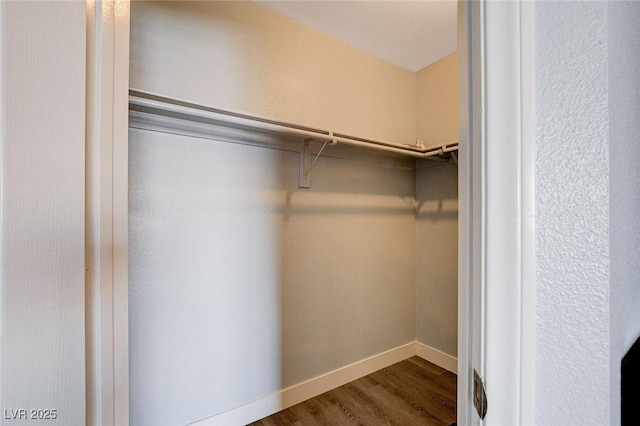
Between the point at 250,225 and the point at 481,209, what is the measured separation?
1397 mm

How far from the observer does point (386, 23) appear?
1.83 m

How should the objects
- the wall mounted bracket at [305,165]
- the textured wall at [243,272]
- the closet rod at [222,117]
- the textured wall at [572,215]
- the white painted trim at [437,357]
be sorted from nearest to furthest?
the textured wall at [572,215] → the closet rod at [222,117] → the textured wall at [243,272] → the wall mounted bracket at [305,165] → the white painted trim at [437,357]

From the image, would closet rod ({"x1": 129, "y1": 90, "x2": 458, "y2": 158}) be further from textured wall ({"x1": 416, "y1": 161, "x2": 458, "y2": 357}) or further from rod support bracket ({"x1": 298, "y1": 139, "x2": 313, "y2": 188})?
textured wall ({"x1": 416, "y1": 161, "x2": 458, "y2": 357})

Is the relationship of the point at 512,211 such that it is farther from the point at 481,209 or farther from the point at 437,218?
the point at 437,218

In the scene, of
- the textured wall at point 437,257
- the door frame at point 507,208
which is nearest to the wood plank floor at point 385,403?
the textured wall at point 437,257

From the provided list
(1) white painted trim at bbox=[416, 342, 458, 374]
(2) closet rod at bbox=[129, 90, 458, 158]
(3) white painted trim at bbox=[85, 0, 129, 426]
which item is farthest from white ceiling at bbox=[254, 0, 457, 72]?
(1) white painted trim at bbox=[416, 342, 458, 374]

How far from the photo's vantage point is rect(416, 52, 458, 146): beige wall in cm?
215

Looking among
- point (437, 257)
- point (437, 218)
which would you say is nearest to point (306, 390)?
point (437, 257)

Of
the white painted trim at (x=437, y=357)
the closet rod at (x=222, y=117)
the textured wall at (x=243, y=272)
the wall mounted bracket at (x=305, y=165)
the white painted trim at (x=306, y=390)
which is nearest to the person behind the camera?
the closet rod at (x=222, y=117)

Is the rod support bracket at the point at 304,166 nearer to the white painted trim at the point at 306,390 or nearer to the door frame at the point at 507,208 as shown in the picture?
the white painted trim at the point at 306,390

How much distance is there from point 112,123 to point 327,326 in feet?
5.89

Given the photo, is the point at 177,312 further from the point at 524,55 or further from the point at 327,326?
the point at 524,55

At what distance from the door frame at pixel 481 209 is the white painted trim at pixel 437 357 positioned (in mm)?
2001

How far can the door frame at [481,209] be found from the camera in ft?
1.28
